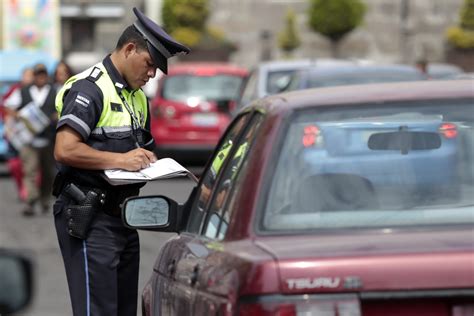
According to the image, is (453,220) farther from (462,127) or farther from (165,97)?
(165,97)

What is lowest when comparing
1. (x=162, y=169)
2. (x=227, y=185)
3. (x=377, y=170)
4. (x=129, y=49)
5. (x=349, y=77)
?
(x=349, y=77)

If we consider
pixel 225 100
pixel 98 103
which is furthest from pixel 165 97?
pixel 98 103

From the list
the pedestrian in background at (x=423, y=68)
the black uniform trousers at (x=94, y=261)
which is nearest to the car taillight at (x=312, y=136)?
the black uniform trousers at (x=94, y=261)

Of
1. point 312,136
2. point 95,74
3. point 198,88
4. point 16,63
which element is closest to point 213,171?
point 95,74

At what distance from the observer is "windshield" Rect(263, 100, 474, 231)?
4.57 metres

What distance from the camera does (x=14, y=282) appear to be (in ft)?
12.1

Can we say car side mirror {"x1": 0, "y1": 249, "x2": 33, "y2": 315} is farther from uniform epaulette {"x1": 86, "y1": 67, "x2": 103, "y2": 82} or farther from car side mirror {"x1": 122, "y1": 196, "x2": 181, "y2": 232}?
uniform epaulette {"x1": 86, "y1": 67, "x2": 103, "y2": 82}

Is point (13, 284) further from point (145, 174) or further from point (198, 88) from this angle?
point (198, 88)

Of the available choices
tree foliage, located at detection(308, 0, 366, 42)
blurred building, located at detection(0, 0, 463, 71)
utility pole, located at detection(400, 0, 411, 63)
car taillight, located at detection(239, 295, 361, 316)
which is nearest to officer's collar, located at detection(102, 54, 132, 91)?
car taillight, located at detection(239, 295, 361, 316)

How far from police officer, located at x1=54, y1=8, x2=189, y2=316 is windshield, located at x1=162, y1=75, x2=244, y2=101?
1716cm

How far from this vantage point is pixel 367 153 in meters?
5.00

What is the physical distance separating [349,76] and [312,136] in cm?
1066

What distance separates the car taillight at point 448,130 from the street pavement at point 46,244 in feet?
9.60

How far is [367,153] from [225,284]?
95cm
